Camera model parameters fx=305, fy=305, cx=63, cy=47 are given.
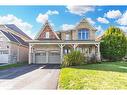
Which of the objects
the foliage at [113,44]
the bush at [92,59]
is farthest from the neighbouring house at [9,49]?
the foliage at [113,44]

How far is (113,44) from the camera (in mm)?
31500

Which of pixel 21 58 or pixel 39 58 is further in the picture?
pixel 21 58

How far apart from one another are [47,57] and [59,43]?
2139mm

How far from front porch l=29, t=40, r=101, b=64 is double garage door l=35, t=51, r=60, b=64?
0.12 metres

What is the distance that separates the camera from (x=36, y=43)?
31.7 m

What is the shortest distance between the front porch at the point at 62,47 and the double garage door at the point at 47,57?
125 millimetres

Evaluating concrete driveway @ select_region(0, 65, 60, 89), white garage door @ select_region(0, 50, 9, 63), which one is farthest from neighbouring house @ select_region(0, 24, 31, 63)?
concrete driveway @ select_region(0, 65, 60, 89)

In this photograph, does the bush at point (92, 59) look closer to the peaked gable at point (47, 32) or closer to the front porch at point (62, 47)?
the front porch at point (62, 47)
